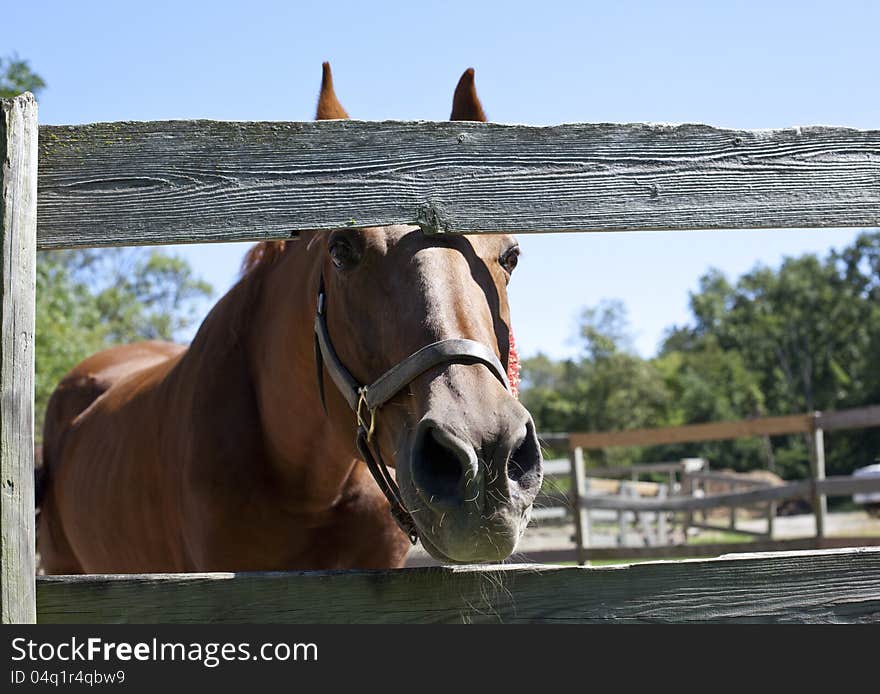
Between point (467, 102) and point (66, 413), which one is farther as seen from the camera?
point (66, 413)

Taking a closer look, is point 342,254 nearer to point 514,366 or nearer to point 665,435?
→ point 514,366

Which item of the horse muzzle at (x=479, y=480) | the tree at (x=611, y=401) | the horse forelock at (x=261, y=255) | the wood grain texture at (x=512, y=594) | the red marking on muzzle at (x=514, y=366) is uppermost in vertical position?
the tree at (x=611, y=401)

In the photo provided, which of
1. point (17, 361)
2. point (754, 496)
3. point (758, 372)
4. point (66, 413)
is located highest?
point (758, 372)

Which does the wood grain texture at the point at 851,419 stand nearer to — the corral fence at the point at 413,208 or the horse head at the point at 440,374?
the horse head at the point at 440,374

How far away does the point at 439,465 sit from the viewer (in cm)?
186

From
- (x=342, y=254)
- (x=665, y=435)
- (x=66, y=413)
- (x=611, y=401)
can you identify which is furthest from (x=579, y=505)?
(x=611, y=401)

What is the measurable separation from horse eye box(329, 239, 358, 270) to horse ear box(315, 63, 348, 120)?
32.2 inches

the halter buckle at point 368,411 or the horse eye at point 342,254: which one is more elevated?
the horse eye at point 342,254

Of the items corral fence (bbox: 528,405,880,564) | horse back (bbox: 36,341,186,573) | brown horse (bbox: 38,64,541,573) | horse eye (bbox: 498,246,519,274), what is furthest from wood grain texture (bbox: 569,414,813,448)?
horse eye (bbox: 498,246,519,274)

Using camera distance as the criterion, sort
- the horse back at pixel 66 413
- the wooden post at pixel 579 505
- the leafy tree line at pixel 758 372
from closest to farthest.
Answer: the horse back at pixel 66 413
the wooden post at pixel 579 505
the leafy tree line at pixel 758 372

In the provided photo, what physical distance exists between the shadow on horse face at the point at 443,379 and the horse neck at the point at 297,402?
1.21 feet

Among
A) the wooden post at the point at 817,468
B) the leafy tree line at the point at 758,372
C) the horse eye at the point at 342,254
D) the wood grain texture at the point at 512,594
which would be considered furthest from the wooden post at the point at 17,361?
the leafy tree line at the point at 758,372

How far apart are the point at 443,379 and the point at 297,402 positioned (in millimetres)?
1150

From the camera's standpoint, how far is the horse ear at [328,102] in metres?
3.01
